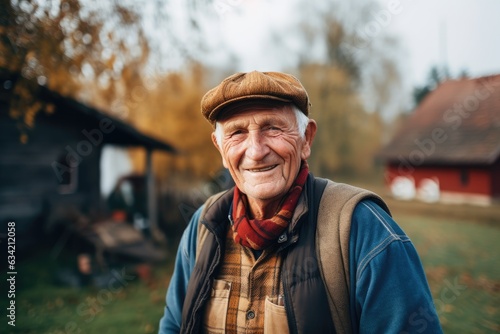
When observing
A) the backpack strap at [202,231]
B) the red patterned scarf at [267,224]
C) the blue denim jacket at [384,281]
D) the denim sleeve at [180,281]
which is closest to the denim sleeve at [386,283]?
the blue denim jacket at [384,281]

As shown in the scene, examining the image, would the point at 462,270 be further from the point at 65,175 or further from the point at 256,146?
the point at 65,175

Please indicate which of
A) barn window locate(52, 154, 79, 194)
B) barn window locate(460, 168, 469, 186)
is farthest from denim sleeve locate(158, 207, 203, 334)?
barn window locate(460, 168, 469, 186)

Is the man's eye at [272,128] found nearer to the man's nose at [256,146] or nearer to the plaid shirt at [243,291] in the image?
the man's nose at [256,146]

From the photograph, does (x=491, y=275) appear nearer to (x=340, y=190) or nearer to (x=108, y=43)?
(x=340, y=190)

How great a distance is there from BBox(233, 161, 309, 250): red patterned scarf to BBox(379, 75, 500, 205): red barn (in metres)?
13.9

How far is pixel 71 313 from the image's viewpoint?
5.32 meters

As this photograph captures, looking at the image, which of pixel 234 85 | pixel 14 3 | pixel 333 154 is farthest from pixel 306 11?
pixel 234 85

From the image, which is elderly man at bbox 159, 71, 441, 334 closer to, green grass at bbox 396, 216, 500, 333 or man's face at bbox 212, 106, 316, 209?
man's face at bbox 212, 106, 316, 209

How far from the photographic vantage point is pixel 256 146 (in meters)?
1.53

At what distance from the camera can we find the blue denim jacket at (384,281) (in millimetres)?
1197

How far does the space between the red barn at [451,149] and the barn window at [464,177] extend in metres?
0.02

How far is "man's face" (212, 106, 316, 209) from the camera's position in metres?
1.53

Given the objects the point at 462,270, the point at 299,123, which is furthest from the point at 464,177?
the point at 299,123

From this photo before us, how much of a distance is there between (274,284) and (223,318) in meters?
0.29
